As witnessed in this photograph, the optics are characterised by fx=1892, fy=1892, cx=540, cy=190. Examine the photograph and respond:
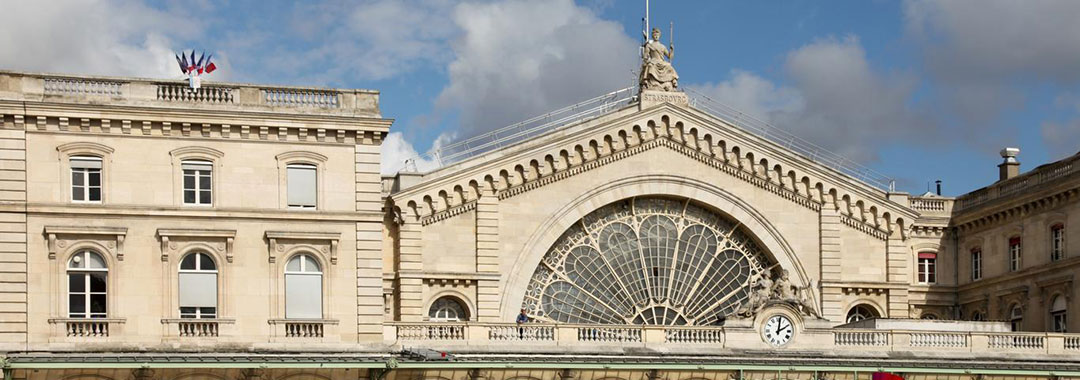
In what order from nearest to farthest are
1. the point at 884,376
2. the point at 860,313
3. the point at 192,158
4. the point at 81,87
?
the point at 81,87 < the point at 192,158 < the point at 884,376 < the point at 860,313

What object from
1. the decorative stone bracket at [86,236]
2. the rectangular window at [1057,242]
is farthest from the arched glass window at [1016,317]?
the decorative stone bracket at [86,236]

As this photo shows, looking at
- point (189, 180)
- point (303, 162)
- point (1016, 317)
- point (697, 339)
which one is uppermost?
point (303, 162)

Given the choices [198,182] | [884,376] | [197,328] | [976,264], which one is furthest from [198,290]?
[976,264]

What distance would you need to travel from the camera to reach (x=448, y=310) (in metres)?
68.8

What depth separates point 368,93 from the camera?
6062 centimetres

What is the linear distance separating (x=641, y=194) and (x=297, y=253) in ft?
54.8

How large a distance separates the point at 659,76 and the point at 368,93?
15875 mm

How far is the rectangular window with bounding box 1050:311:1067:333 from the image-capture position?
68812mm

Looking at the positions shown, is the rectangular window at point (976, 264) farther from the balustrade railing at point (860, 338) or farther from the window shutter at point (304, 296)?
the window shutter at point (304, 296)

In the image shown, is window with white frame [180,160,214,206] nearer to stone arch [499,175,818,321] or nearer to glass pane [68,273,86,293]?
glass pane [68,273,86,293]

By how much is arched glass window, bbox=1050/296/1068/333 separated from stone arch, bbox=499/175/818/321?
888 cm

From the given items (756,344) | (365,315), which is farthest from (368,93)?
(756,344)

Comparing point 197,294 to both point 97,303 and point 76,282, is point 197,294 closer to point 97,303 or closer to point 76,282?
point 97,303

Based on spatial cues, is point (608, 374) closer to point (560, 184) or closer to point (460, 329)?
point (460, 329)
